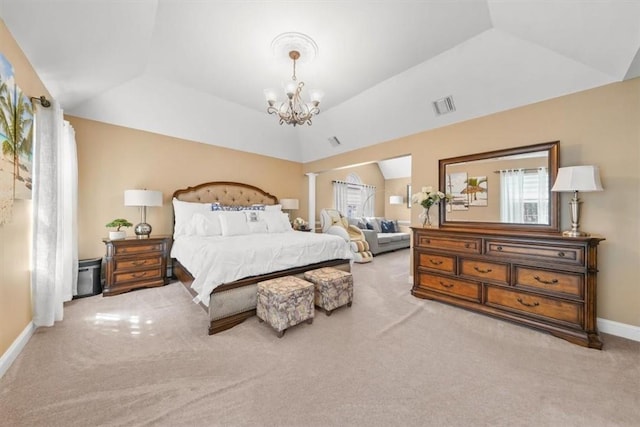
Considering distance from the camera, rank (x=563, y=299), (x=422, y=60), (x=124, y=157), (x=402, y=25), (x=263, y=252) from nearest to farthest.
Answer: (x=563, y=299)
(x=402, y=25)
(x=263, y=252)
(x=422, y=60)
(x=124, y=157)

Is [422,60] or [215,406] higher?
[422,60]

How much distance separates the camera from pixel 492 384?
162 cm

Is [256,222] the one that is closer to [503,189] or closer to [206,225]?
[206,225]

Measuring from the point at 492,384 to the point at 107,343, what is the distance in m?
3.04

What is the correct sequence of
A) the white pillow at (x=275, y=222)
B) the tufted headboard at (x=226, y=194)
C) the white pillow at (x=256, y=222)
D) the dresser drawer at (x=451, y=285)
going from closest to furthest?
the dresser drawer at (x=451, y=285), the white pillow at (x=256, y=222), the white pillow at (x=275, y=222), the tufted headboard at (x=226, y=194)

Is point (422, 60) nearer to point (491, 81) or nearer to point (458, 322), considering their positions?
point (491, 81)

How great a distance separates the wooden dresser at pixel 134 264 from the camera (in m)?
3.19

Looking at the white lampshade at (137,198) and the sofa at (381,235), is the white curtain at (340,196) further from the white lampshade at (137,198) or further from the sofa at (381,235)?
the white lampshade at (137,198)

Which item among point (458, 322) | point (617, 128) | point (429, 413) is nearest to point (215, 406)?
point (429, 413)

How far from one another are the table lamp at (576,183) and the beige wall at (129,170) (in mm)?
4855

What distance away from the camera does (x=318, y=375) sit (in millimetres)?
1694

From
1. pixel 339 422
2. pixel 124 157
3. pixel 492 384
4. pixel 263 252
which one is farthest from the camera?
pixel 124 157

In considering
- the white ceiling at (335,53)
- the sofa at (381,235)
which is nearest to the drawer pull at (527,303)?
the white ceiling at (335,53)

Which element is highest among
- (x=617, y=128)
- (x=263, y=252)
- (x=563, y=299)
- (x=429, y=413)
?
(x=617, y=128)
